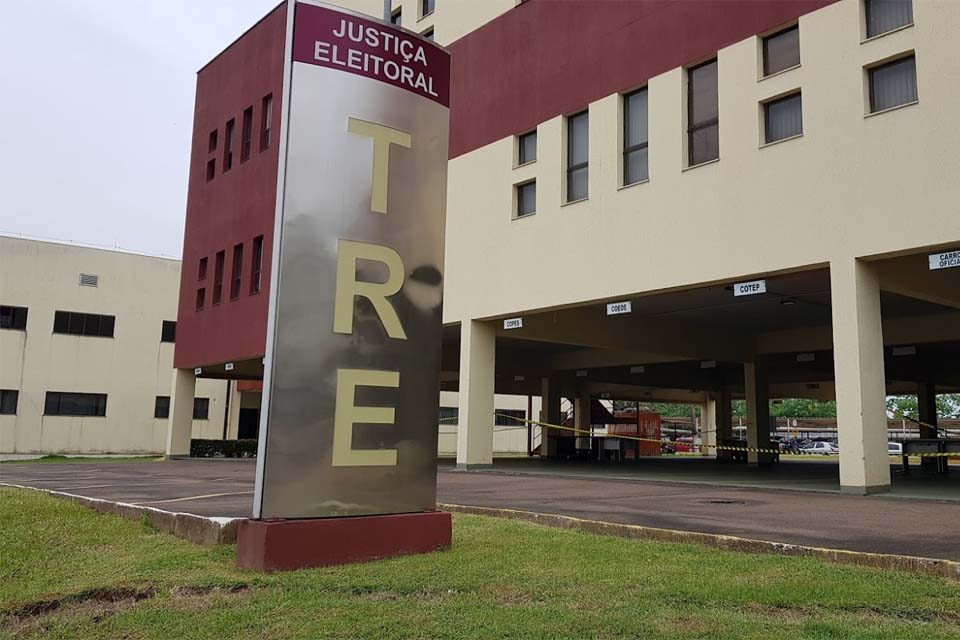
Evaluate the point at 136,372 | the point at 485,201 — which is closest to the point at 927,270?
the point at 485,201

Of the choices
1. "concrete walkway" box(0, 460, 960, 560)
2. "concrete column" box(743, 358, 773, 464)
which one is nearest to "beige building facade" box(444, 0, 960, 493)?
"concrete walkway" box(0, 460, 960, 560)

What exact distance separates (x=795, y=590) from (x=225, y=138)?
30.6m

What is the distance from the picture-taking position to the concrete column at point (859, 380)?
13.7 meters

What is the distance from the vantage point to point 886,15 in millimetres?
14445

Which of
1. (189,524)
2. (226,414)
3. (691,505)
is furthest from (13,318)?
(691,505)

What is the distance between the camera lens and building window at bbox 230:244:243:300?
29781 millimetres

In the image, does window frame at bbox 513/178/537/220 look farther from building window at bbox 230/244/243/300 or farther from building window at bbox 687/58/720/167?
building window at bbox 230/244/243/300

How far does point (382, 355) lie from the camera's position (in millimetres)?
7148

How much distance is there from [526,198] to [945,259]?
10940mm

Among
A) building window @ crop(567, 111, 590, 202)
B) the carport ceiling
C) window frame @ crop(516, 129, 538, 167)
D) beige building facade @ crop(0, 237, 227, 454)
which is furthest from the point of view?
beige building facade @ crop(0, 237, 227, 454)

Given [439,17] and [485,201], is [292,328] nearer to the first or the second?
[485,201]

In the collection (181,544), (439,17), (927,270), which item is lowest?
(181,544)

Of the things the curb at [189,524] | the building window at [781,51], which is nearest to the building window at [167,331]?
the building window at [781,51]

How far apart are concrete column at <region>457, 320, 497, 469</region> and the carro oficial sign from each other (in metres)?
11.6
